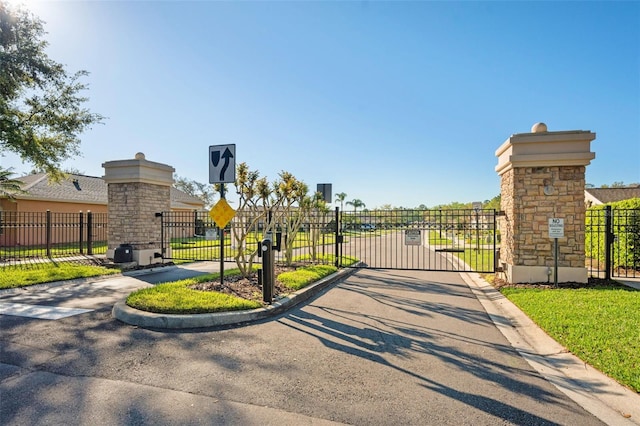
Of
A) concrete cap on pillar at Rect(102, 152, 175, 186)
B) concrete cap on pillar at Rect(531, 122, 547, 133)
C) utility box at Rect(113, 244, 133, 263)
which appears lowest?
utility box at Rect(113, 244, 133, 263)

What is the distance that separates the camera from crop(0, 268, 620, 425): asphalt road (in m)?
3.08

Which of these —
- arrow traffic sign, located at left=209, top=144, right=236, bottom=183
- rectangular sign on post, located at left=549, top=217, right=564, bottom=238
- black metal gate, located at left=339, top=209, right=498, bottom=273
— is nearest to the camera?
arrow traffic sign, located at left=209, top=144, right=236, bottom=183

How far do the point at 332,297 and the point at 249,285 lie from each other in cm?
195

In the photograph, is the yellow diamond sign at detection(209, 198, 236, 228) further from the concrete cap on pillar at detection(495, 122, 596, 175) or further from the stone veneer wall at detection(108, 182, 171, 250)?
the concrete cap on pillar at detection(495, 122, 596, 175)

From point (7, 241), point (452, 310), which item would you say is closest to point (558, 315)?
point (452, 310)

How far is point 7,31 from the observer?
13016 millimetres

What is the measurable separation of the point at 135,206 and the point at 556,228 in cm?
1231

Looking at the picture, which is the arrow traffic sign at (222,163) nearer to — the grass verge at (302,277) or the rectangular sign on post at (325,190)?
the grass verge at (302,277)

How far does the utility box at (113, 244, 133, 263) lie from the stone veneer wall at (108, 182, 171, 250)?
0.25m

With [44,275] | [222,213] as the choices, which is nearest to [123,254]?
[44,275]

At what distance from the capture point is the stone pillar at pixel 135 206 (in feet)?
38.0

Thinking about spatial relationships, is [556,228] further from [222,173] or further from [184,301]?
[184,301]

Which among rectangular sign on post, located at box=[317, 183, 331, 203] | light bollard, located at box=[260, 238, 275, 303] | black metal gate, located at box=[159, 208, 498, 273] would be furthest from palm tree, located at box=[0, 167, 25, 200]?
light bollard, located at box=[260, 238, 275, 303]

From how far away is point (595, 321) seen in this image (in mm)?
5441
